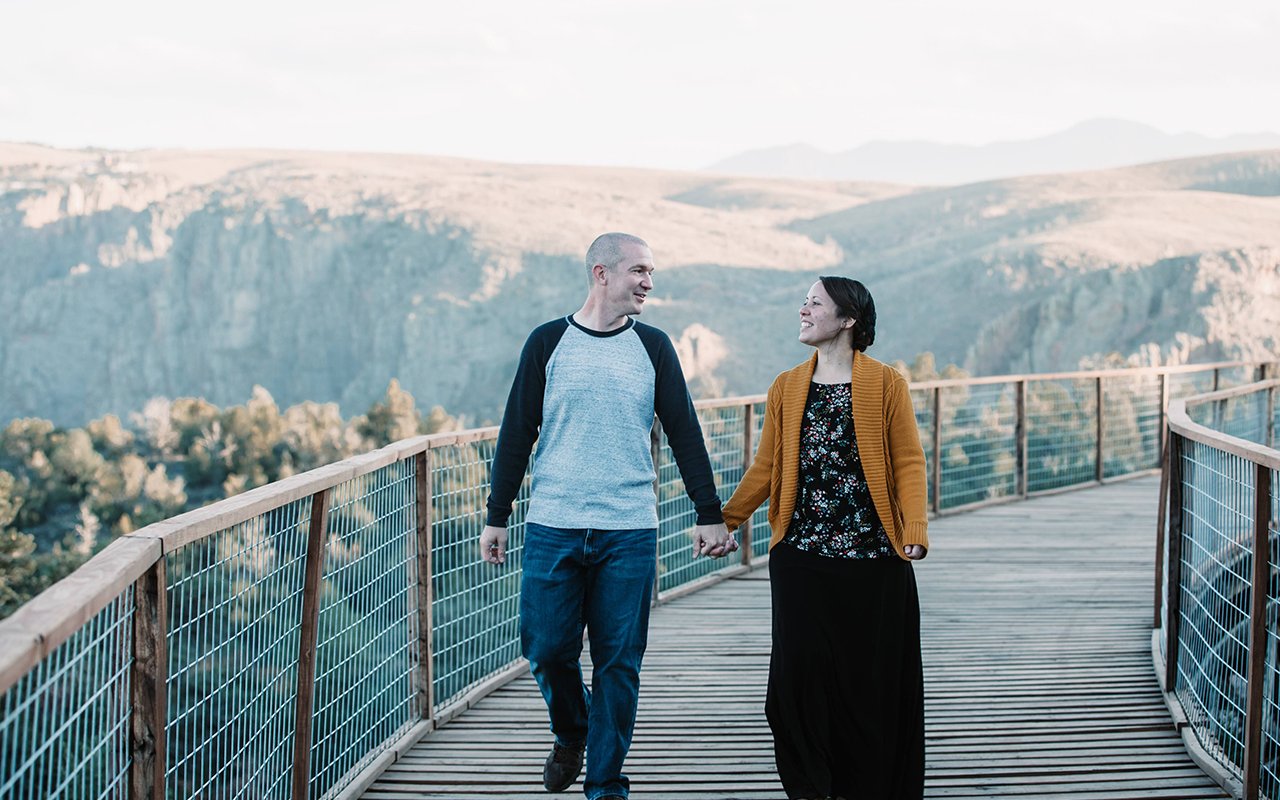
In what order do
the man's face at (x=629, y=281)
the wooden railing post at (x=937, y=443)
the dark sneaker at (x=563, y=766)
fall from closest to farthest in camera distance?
the man's face at (x=629, y=281), the dark sneaker at (x=563, y=766), the wooden railing post at (x=937, y=443)

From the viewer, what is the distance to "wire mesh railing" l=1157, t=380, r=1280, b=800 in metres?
3.71

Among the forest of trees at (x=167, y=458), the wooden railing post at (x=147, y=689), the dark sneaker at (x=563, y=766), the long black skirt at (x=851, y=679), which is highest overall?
the wooden railing post at (x=147, y=689)

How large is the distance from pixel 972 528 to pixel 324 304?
69.1 metres

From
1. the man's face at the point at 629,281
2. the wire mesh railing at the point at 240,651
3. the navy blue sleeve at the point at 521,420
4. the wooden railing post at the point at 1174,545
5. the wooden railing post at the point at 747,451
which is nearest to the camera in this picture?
the wire mesh railing at the point at 240,651

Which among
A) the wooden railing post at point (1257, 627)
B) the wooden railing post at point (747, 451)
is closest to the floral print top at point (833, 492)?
the wooden railing post at point (1257, 627)

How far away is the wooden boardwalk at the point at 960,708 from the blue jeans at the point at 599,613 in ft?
1.66

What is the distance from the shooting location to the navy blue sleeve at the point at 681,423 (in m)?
3.63

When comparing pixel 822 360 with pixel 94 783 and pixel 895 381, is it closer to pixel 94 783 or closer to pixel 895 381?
pixel 895 381

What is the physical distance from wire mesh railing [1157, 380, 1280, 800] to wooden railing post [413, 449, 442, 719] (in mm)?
2566

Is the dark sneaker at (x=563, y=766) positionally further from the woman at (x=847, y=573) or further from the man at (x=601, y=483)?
the woman at (x=847, y=573)

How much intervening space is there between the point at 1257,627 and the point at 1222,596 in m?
0.85

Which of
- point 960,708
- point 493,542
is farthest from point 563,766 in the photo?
point 960,708

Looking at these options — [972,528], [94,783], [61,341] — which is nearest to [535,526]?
[94,783]

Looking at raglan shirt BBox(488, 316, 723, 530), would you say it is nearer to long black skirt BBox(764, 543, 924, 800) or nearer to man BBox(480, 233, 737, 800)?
man BBox(480, 233, 737, 800)
